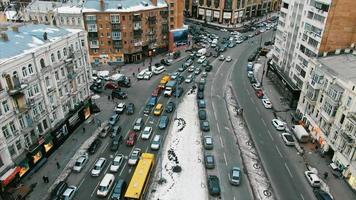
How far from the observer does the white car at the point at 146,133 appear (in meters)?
60.2

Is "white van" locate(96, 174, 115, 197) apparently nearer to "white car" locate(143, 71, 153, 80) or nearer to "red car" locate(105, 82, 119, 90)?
"red car" locate(105, 82, 119, 90)

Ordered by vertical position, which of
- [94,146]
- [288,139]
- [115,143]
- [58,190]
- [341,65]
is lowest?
[58,190]

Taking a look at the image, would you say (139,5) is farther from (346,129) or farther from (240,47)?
(346,129)

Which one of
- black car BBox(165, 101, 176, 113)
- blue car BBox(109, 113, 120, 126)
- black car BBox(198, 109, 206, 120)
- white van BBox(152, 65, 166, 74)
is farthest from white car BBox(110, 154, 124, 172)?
white van BBox(152, 65, 166, 74)

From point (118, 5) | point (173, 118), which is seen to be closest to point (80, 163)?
point (173, 118)

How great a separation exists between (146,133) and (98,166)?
13320mm

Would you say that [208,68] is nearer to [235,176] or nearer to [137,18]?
[137,18]

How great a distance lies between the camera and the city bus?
4338 cm

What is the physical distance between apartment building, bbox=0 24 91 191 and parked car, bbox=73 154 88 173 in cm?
675

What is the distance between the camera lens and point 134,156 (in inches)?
2116

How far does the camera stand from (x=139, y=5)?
325 ft

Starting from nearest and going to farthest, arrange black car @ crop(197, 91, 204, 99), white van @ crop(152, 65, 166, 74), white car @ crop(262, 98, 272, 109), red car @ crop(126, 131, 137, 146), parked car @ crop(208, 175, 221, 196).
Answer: parked car @ crop(208, 175, 221, 196) < red car @ crop(126, 131, 137, 146) < white car @ crop(262, 98, 272, 109) < black car @ crop(197, 91, 204, 99) < white van @ crop(152, 65, 166, 74)

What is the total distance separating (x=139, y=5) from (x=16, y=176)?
70140 millimetres

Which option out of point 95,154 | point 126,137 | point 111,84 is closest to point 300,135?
point 126,137
